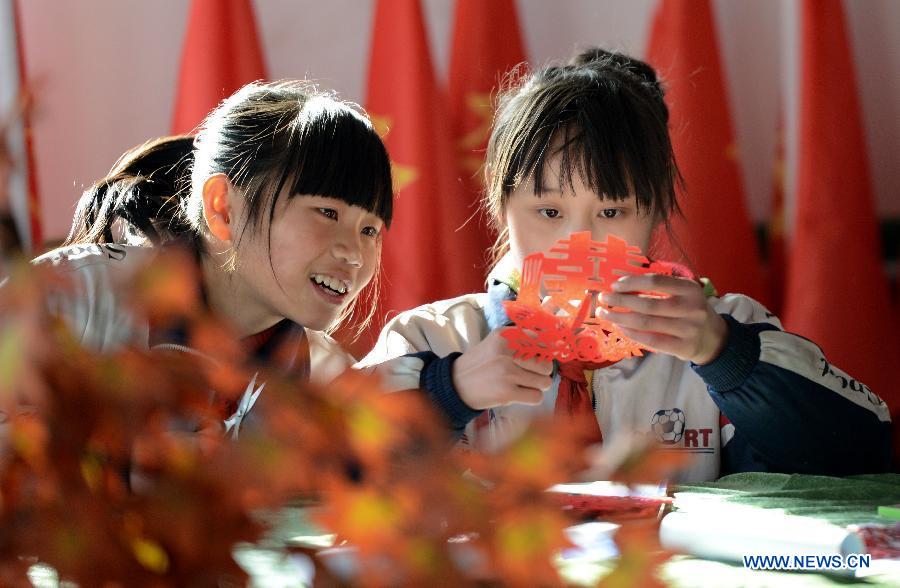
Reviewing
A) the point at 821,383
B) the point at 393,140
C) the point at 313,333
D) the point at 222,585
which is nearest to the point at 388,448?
the point at 222,585

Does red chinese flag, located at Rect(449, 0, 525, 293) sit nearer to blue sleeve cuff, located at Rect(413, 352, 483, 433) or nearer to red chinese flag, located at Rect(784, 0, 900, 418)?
red chinese flag, located at Rect(784, 0, 900, 418)

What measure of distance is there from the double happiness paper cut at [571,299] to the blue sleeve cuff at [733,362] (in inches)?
3.8

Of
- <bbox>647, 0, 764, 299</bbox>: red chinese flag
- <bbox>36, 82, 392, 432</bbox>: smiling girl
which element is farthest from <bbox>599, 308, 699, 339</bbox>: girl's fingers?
<bbox>647, 0, 764, 299</bbox>: red chinese flag

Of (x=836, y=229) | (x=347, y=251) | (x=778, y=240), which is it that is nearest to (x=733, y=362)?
(x=347, y=251)

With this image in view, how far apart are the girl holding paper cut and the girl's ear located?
280 mm

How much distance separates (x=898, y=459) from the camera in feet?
6.08

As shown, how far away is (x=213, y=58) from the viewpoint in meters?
2.02

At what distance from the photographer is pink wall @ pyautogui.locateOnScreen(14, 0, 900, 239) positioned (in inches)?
81.7

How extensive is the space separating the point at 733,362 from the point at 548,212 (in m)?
0.33

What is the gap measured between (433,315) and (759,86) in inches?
39.6

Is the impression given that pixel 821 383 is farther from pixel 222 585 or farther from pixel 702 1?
pixel 222 585

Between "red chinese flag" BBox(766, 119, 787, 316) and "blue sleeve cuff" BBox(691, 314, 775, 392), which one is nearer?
"blue sleeve cuff" BBox(691, 314, 775, 392)

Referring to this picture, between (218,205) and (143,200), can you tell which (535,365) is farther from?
(143,200)

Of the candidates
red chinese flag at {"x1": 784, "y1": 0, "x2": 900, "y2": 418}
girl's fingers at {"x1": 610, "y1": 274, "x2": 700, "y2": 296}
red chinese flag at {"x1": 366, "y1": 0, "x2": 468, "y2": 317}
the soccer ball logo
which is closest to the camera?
girl's fingers at {"x1": 610, "y1": 274, "x2": 700, "y2": 296}
